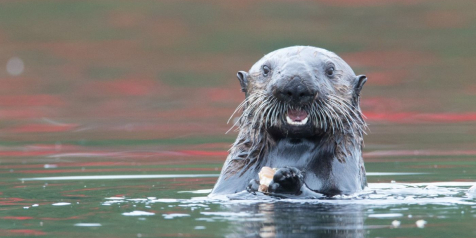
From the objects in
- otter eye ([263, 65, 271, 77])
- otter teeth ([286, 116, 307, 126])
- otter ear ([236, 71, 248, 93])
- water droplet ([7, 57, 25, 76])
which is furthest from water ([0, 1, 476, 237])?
otter eye ([263, 65, 271, 77])

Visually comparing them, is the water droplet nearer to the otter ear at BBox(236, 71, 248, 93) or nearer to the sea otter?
the otter ear at BBox(236, 71, 248, 93)

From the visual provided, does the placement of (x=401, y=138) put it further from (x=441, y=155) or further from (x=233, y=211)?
(x=233, y=211)

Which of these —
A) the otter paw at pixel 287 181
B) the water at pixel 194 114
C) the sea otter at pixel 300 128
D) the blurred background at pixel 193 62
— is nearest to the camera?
the water at pixel 194 114

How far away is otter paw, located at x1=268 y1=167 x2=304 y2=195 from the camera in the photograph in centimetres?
614

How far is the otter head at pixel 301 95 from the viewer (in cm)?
630

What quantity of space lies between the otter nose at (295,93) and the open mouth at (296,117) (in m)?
0.14

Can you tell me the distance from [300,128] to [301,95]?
12.8 inches

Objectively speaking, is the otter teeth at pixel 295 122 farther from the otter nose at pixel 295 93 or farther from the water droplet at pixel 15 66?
the water droplet at pixel 15 66

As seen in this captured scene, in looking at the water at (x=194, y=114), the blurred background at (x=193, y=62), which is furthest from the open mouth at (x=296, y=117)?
the blurred background at (x=193, y=62)

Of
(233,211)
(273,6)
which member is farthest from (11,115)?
(273,6)

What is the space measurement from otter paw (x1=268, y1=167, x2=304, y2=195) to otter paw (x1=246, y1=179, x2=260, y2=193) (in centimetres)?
21

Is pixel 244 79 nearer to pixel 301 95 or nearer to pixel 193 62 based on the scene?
pixel 301 95

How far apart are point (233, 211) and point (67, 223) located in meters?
1.04

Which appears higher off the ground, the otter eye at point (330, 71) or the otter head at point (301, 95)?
the otter eye at point (330, 71)
